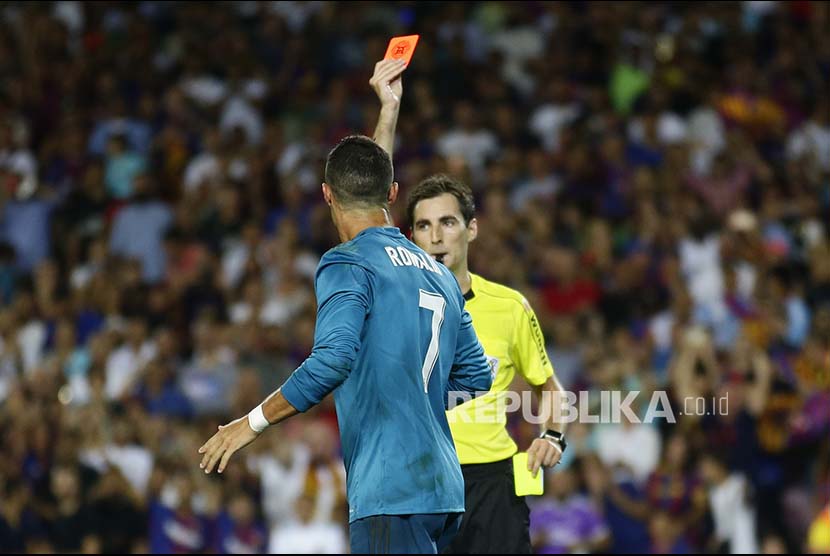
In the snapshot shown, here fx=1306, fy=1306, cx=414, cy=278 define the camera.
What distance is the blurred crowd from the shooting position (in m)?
11.4

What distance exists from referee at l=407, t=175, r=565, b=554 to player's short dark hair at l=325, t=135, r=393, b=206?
1624 mm

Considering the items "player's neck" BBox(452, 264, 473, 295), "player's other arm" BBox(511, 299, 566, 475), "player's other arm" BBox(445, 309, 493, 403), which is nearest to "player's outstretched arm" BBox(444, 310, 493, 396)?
"player's other arm" BBox(445, 309, 493, 403)

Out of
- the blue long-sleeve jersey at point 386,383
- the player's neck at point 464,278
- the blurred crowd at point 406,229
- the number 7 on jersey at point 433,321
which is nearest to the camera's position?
the blue long-sleeve jersey at point 386,383

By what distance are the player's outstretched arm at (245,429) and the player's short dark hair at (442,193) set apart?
89.5 inches

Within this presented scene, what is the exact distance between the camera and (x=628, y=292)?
42.8ft

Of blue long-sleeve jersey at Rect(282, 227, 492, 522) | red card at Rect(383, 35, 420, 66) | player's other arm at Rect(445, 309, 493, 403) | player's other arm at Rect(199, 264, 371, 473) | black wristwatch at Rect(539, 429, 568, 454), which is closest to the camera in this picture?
player's other arm at Rect(199, 264, 371, 473)

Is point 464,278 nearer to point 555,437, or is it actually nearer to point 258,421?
point 555,437

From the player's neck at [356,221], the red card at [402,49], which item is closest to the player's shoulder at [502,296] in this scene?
the red card at [402,49]

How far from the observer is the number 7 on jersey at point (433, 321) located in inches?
202

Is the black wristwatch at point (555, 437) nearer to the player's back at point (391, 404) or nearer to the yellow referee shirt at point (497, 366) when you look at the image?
the yellow referee shirt at point (497, 366)

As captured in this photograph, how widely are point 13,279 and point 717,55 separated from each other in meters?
8.70

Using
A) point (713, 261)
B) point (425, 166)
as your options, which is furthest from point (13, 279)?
point (713, 261)

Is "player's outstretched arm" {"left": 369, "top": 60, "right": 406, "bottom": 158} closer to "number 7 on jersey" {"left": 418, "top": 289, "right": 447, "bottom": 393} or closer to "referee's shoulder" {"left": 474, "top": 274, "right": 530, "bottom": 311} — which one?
"referee's shoulder" {"left": 474, "top": 274, "right": 530, "bottom": 311}

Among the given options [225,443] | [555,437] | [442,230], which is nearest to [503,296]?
[442,230]
